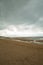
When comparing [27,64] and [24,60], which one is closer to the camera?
[27,64]

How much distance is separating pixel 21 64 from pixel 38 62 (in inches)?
27.7

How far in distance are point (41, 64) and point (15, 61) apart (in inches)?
36.7

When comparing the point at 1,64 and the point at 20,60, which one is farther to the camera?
the point at 20,60

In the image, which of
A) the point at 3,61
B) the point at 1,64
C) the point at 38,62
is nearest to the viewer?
the point at 1,64

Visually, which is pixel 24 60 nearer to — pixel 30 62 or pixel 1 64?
pixel 30 62

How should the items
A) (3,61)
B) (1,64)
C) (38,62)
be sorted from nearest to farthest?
(1,64), (3,61), (38,62)

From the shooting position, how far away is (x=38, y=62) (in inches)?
169

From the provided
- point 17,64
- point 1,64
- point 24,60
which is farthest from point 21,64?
point 1,64

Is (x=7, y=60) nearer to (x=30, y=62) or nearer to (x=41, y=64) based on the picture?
(x=30, y=62)

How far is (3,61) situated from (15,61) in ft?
1.44

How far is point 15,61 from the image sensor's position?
4176mm

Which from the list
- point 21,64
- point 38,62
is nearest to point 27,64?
point 21,64

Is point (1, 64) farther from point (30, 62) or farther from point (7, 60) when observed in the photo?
point (30, 62)

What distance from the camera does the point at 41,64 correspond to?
4.10m
